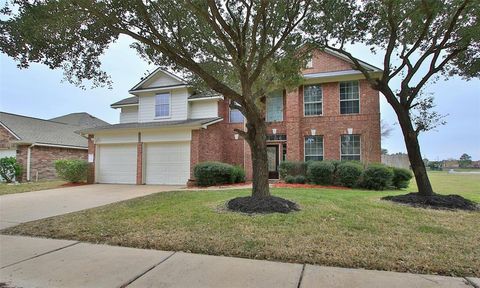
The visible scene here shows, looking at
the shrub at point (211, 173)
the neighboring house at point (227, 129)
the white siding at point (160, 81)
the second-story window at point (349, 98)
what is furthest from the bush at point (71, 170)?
the second-story window at point (349, 98)

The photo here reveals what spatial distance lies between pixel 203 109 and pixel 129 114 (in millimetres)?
5820

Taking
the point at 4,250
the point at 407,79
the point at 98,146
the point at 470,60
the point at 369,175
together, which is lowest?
the point at 4,250

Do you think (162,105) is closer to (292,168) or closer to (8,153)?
(292,168)

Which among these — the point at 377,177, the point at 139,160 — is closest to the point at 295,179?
the point at 377,177

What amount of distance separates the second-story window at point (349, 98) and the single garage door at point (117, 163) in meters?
12.3

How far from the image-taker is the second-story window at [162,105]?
1876 centimetres

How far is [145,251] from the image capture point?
475 cm

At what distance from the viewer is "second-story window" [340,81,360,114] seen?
16.7 meters

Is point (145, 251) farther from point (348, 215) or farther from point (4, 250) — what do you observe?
point (348, 215)

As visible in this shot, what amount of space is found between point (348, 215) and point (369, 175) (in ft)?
24.0

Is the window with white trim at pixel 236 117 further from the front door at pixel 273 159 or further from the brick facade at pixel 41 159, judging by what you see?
the brick facade at pixel 41 159

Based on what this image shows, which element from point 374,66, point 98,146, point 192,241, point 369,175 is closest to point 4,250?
point 192,241

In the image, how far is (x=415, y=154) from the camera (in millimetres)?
9320

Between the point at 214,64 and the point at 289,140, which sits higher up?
the point at 214,64
